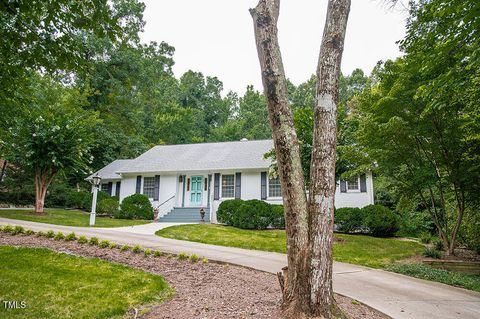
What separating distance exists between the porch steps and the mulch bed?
30.7 ft

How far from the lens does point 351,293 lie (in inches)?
194

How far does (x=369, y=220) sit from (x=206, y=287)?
1017 cm

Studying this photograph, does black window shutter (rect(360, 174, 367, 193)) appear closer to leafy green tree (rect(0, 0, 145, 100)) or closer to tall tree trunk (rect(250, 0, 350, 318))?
tall tree trunk (rect(250, 0, 350, 318))

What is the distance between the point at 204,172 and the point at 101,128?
10.8 m

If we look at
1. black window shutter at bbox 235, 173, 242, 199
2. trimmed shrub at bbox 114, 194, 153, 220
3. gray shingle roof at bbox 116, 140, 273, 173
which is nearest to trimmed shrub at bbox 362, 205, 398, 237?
gray shingle roof at bbox 116, 140, 273, 173

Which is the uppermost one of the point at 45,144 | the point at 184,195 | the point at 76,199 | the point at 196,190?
the point at 45,144

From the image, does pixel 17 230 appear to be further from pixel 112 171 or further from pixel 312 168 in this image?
pixel 112 171

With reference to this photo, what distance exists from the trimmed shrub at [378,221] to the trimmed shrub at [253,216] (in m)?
4.23

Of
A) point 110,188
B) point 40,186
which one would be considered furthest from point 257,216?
point 110,188

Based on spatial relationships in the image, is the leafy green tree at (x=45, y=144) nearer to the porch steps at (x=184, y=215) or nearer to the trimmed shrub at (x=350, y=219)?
the porch steps at (x=184, y=215)

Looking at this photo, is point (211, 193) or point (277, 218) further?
point (211, 193)

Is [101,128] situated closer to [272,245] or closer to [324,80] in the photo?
[272,245]

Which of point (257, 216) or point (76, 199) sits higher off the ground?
point (76, 199)

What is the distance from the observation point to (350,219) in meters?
13.4
